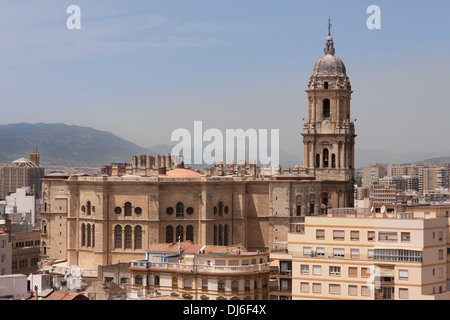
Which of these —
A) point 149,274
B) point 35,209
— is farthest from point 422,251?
point 35,209

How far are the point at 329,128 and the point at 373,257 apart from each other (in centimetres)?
4154

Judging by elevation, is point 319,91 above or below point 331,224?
above

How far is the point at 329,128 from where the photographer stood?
86.3 m

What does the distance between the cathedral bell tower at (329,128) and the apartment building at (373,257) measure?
36.6 m

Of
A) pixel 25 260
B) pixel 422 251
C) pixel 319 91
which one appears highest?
pixel 319 91

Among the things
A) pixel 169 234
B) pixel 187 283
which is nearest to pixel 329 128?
pixel 169 234

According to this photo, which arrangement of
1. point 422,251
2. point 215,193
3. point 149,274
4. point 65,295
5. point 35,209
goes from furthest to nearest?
1. point 35,209
2. point 215,193
3. point 149,274
4. point 65,295
5. point 422,251

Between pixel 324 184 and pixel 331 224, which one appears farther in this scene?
pixel 324 184

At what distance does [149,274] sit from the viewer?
59.3 metres

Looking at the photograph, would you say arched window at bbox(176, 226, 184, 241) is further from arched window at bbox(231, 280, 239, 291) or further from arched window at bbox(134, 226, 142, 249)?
arched window at bbox(231, 280, 239, 291)

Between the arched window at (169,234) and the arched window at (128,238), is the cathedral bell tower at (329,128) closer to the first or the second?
the arched window at (169,234)
